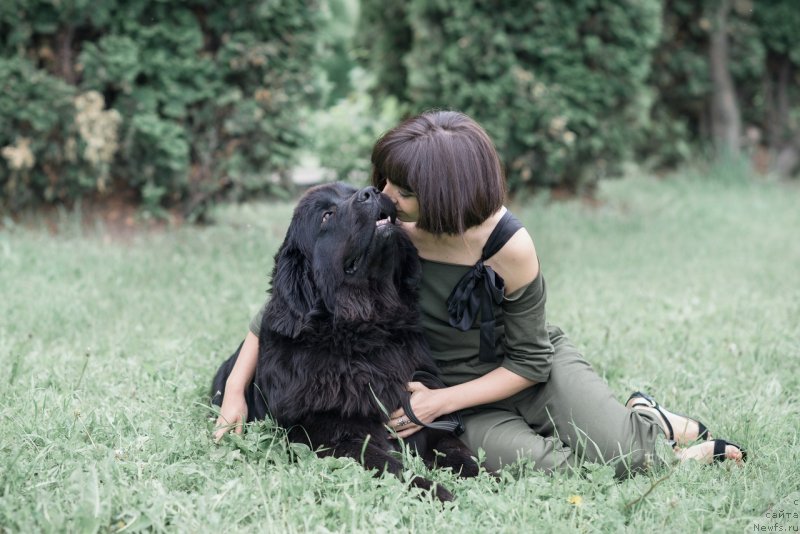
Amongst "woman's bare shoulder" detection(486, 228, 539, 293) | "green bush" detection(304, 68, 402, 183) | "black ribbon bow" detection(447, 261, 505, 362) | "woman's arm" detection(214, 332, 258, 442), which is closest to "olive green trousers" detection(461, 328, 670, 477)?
"black ribbon bow" detection(447, 261, 505, 362)

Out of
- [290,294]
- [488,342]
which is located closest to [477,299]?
[488,342]

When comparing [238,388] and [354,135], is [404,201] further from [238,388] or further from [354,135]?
[354,135]

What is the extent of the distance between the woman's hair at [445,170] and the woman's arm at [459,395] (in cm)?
58

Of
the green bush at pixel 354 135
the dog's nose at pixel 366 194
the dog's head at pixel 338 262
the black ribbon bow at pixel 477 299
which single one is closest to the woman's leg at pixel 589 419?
the black ribbon bow at pixel 477 299

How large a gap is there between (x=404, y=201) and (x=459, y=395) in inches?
29.2

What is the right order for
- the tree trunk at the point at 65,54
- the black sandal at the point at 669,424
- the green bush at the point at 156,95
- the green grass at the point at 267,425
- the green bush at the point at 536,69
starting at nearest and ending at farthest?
the green grass at the point at 267,425
the black sandal at the point at 669,424
the green bush at the point at 156,95
the tree trunk at the point at 65,54
the green bush at the point at 536,69

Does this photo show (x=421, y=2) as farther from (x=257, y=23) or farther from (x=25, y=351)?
(x=25, y=351)

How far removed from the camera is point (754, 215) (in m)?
7.78

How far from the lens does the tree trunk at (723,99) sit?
31.1 feet

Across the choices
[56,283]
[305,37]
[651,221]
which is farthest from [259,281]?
[651,221]

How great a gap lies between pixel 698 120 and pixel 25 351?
29.1ft

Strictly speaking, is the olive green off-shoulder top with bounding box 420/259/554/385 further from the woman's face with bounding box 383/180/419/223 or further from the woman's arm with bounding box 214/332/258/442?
the woman's arm with bounding box 214/332/258/442

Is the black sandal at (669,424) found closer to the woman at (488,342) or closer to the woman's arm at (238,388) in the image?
the woman at (488,342)

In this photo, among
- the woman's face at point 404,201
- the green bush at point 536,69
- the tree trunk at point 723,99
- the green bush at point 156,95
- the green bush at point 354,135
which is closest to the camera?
the woman's face at point 404,201
